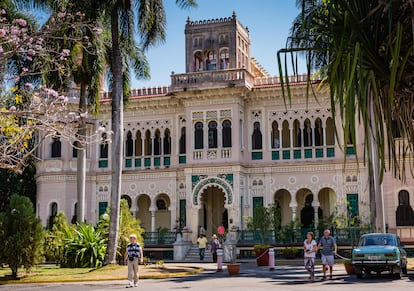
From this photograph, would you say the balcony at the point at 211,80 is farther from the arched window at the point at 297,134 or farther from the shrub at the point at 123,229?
the shrub at the point at 123,229

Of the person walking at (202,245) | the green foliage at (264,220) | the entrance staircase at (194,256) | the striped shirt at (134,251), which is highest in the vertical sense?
the green foliage at (264,220)

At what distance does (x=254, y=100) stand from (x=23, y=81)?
50.7 feet

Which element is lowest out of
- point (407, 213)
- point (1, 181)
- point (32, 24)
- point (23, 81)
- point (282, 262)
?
point (282, 262)

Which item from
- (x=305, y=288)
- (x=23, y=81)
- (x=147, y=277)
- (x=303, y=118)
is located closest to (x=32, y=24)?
(x=23, y=81)

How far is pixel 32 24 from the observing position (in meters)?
19.9

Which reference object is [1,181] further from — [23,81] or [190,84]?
[23,81]

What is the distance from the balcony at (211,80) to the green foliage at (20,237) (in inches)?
601

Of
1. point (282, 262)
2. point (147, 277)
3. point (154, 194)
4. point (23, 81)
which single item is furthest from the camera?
point (154, 194)

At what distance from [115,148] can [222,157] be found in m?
11.4

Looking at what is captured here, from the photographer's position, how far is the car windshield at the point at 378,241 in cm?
1867

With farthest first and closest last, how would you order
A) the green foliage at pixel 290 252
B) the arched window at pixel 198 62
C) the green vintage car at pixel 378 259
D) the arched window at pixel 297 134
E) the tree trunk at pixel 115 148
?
the arched window at pixel 198 62 → the arched window at pixel 297 134 → the green foliage at pixel 290 252 → the tree trunk at pixel 115 148 → the green vintage car at pixel 378 259

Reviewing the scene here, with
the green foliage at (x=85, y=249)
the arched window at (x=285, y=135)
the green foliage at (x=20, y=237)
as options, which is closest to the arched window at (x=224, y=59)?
the arched window at (x=285, y=135)

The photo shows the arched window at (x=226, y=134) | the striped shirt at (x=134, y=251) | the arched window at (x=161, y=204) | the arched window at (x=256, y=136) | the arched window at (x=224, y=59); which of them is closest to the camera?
the striped shirt at (x=134, y=251)

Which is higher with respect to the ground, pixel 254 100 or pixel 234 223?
pixel 254 100
